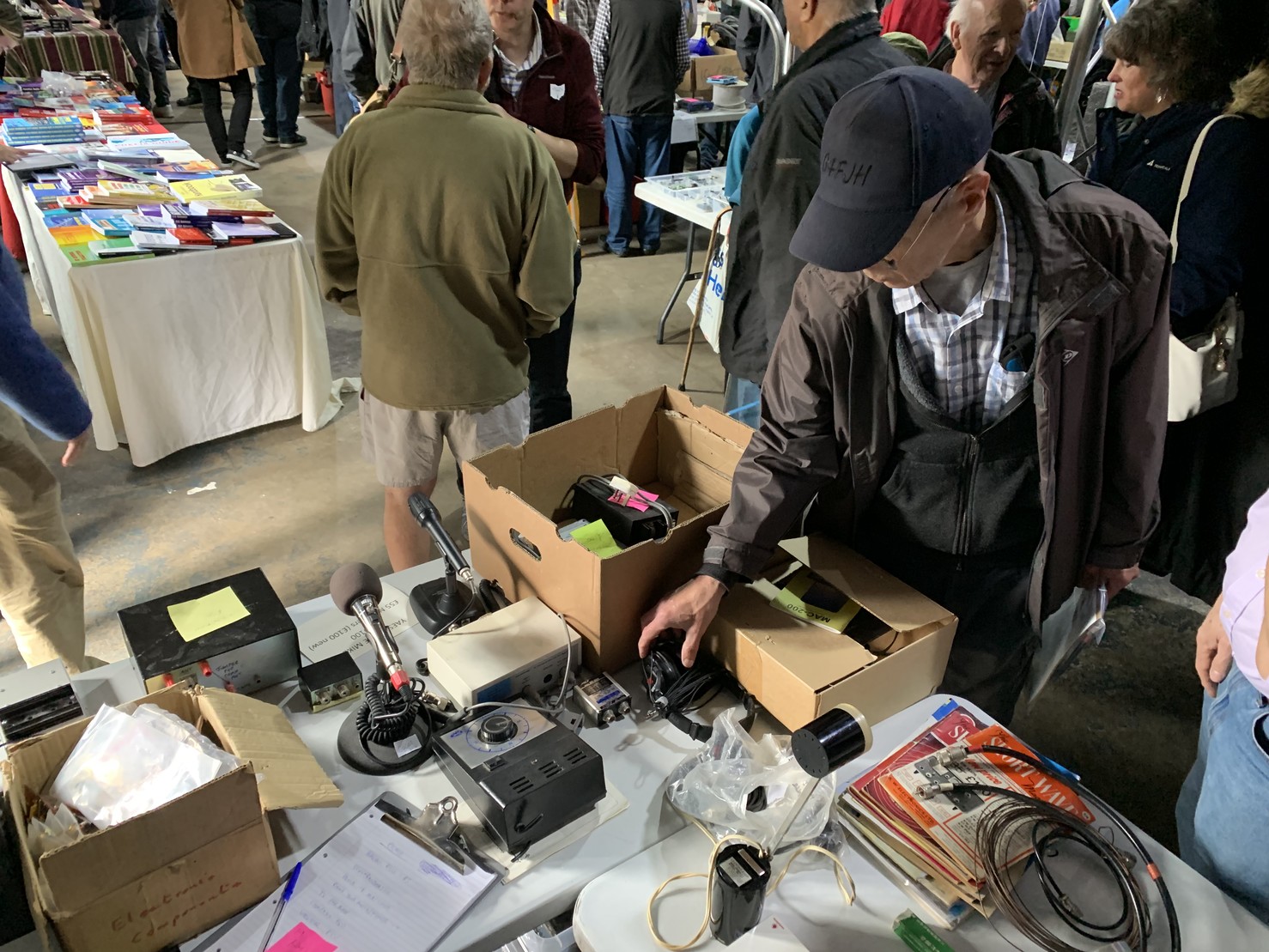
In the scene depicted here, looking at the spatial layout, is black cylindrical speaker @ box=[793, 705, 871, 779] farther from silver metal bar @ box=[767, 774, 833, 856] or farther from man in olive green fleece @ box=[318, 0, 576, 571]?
man in olive green fleece @ box=[318, 0, 576, 571]

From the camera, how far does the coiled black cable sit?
1.23 m

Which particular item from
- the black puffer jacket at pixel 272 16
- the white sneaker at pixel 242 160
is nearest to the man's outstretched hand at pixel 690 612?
the white sneaker at pixel 242 160

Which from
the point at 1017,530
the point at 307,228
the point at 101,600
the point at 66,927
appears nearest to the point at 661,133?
the point at 307,228

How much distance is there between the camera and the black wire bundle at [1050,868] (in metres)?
1.01

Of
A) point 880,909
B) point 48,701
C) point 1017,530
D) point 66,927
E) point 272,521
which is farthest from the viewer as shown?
point 272,521

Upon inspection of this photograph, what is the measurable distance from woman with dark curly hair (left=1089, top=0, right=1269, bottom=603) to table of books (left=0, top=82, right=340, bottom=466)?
98.4 inches

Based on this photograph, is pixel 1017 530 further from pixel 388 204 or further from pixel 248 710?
pixel 388 204

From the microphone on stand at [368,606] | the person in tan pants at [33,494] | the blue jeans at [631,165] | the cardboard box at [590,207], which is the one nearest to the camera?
the microphone on stand at [368,606]

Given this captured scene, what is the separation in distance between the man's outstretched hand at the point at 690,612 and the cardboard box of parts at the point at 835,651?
1.7 inches

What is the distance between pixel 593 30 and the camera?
4871 millimetres

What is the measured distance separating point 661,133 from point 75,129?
2.82m

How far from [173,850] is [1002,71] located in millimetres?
2469

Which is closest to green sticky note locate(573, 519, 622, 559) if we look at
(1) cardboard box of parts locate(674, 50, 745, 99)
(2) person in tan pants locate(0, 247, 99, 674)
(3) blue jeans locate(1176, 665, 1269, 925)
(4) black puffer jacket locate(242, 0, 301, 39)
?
(3) blue jeans locate(1176, 665, 1269, 925)

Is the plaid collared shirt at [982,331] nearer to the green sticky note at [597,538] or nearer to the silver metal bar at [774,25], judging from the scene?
the green sticky note at [597,538]
